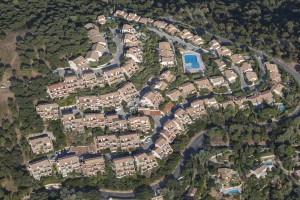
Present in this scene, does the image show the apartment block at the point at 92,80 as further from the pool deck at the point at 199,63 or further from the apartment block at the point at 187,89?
the pool deck at the point at 199,63

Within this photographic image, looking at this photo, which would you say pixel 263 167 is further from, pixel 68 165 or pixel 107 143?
pixel 68 165

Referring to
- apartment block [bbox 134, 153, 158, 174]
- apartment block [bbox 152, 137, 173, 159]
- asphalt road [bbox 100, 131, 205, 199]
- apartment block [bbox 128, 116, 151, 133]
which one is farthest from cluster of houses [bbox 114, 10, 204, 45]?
apartment block [bbox 134, 153, 158, 174]

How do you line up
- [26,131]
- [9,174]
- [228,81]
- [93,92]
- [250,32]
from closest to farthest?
1. [9,174]
2. [26,131]
3. [93,92]
4. [228,81]
5. [250,32]

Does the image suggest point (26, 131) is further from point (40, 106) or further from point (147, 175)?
point (147, 175)

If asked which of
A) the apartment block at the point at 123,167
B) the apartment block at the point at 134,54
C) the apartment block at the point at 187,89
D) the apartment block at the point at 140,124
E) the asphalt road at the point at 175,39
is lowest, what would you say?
the apartment block at the point at 123,167

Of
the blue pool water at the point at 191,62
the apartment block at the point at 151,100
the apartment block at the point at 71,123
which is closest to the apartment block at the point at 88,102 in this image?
the apartment block at the point at 71,123

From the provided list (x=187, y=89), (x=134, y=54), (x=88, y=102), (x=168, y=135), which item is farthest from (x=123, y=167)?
(x=134, y=54)

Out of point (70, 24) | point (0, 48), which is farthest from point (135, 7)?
point (0, 48)
